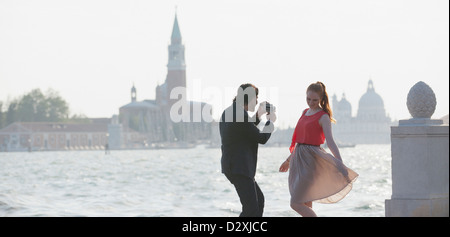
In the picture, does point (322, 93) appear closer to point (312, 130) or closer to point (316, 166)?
point (312, 130)

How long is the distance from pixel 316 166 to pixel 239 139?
1.73ft

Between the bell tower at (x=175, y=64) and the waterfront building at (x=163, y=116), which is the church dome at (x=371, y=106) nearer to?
the waterfront building at (x=163, y=116)

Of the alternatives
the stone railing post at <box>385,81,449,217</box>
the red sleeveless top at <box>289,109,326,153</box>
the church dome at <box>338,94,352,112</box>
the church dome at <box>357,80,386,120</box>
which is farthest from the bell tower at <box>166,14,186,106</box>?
the red sleeveless top at <box>289,109,326,153</box>

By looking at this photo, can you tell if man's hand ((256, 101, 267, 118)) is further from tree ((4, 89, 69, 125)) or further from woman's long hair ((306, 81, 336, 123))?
tree ((4, 89, 69, 125))

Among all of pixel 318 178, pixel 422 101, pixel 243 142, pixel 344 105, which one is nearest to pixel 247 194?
pixel 243 142

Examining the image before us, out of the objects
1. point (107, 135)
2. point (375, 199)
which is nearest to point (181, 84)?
point (107, 135)

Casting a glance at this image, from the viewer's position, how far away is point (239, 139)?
611 cm

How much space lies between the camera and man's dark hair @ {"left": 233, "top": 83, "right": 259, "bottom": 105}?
609 cm

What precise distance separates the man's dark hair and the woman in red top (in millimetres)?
348

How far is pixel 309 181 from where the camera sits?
6.03 m

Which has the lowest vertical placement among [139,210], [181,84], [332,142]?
[139,210]
